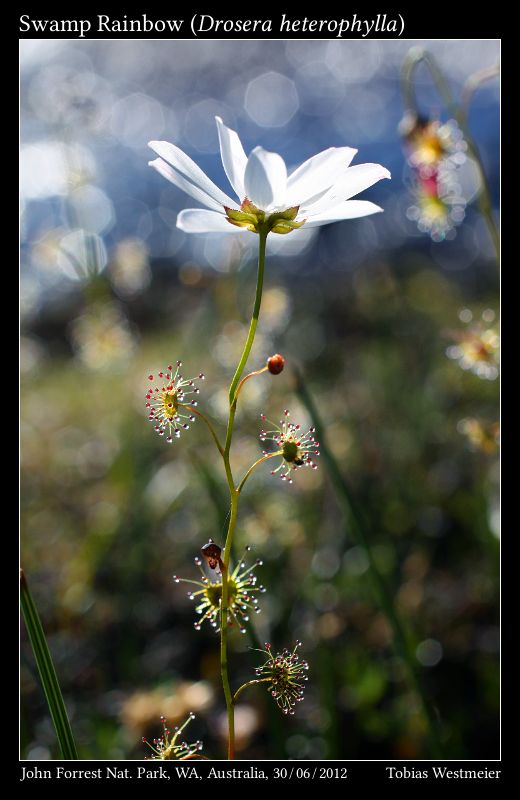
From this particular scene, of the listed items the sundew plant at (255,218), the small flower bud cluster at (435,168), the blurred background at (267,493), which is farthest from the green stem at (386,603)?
the small flower bud cluster at (435,168)

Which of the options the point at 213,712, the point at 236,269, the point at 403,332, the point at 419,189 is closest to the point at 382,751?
the point at 213,712

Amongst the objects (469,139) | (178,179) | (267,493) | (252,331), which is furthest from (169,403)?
(267,493)

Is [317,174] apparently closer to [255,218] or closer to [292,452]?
[255,218]

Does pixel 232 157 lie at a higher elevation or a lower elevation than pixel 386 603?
higher

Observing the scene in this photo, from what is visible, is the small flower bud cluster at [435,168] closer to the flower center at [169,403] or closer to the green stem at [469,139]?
the green stem at [469,139]

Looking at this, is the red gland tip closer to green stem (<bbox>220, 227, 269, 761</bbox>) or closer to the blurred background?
green stem (<bbox>220, 227, 269, 761</bbox>)

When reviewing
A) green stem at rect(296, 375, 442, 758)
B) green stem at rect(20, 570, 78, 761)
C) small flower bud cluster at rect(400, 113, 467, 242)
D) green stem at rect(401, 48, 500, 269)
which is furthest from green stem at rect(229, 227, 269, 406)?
small flower bud cluster at rect(400, 113, 467, 242)

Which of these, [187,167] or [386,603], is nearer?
[187,167]
